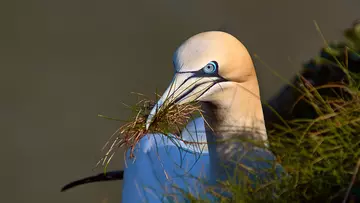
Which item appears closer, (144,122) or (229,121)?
(144,122)

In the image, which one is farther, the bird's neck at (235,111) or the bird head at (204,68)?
the bird's neck at (235,111)

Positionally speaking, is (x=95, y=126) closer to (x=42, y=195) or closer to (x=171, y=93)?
(x=42, y=195)

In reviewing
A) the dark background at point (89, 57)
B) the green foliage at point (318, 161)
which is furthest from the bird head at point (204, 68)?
the dark background at point (89, 57)

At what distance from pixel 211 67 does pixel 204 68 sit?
3cm

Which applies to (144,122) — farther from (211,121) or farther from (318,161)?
(318,161)

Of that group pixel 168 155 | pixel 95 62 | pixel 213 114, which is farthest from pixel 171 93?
pixel 95 62

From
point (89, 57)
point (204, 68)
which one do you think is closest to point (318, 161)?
point (204, 68)

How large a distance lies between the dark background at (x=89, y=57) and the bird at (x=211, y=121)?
263 centimetres

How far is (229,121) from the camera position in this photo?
3.30m

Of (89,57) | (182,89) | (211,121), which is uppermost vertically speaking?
(182,89)

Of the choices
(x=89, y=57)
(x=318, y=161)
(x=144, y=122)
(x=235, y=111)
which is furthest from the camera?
(x=89, y=57)

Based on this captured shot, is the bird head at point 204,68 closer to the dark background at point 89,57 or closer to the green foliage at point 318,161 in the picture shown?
the green foliage at point 318,161

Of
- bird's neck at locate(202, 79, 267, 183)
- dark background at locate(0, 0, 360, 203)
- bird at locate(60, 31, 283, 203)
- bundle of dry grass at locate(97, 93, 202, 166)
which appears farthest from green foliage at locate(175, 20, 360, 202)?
dark background at locate(0, 0, 360, 203)

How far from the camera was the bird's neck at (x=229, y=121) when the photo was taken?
10.6 ft
